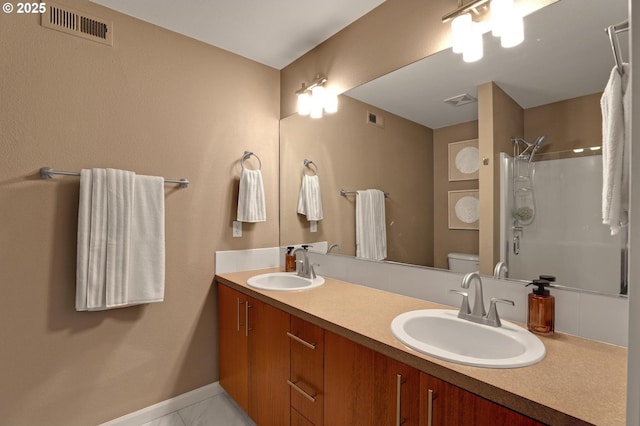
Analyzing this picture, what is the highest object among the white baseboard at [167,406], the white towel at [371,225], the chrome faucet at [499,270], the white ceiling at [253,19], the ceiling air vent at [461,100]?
the white ceiling at [253,19]

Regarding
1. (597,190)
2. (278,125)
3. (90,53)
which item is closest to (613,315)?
(597,190)

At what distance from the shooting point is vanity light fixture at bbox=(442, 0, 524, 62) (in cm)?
122

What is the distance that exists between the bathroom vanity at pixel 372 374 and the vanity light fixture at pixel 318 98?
113 centimetres

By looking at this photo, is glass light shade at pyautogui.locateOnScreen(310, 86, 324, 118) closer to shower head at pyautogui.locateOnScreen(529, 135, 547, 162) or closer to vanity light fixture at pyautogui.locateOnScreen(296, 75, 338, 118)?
vanity light fixture at pyautogui.locateOnScreen(296, 75, 338, 118)

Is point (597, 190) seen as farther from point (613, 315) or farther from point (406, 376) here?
point (406, 376)

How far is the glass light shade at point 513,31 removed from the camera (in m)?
1.20

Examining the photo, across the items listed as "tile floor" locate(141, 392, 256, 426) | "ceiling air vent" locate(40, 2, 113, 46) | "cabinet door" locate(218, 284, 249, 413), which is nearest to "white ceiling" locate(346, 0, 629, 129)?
"cabinet door" locate(218, 284, 249, 413)

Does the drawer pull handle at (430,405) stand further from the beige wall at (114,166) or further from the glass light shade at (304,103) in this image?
the glass light shade at (304,103)

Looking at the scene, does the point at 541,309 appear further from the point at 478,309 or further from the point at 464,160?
the point at 464,160

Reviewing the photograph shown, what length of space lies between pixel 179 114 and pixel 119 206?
697 millimetres

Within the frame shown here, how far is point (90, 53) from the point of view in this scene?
66.6 inches

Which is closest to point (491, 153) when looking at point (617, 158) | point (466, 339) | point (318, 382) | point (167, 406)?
point (617, 158)

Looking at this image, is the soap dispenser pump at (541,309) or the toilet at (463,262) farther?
the toilet at (463,262)

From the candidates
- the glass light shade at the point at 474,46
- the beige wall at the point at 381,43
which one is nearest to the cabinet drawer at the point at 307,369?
the glass light shade at the point at 474,46
